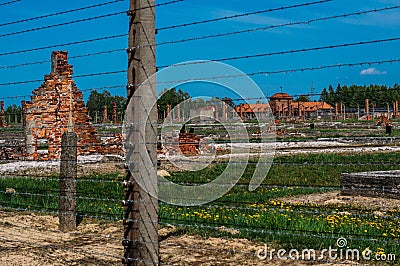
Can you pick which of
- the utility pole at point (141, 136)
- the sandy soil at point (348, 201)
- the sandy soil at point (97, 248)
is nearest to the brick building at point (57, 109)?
the sandy soil at point (348, 201)

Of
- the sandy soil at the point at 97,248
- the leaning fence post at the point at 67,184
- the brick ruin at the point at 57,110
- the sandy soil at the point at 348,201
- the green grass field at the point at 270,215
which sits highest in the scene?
the brick ruin at the point at 57,110

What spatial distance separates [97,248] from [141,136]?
7.46ft

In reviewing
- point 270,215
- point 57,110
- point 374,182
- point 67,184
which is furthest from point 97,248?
point 57,110

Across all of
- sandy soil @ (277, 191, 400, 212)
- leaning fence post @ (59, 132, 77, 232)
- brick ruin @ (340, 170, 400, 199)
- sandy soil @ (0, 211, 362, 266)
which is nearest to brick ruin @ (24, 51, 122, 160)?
sandy soil @ (277, 191, 400, 212)

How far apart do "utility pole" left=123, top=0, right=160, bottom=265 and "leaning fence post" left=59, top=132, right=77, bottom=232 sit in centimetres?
311

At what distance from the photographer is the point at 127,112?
4.41 metres

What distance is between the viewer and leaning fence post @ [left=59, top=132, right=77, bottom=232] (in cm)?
734

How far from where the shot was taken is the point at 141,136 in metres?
4.32

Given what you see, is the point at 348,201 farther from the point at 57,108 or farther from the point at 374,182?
the point at 57,108

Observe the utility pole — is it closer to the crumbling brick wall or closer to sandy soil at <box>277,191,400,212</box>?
sandy soil at <box>277,191,400,212</box>

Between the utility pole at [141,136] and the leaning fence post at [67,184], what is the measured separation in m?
3.11

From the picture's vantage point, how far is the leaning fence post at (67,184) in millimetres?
7340

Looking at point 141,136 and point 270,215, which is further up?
point 141,136

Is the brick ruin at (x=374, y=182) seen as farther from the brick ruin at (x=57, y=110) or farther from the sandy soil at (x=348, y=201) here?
the brick ruin at (x=57, y=110)
